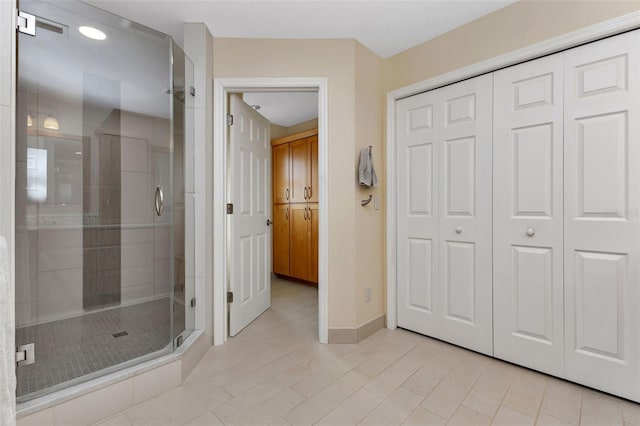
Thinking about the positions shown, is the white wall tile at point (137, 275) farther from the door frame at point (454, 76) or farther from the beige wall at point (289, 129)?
the beige wall at point (289, 129)

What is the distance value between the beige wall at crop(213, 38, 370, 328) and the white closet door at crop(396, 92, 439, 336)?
47 cm

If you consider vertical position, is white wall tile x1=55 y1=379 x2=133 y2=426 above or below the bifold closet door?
below

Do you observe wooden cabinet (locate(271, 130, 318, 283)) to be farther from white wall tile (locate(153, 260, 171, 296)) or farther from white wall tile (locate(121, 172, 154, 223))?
white wall tile (locate(121, 172, 154, 223))

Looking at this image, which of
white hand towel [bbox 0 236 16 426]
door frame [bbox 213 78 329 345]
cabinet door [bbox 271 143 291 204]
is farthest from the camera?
cabinet door [bbox 271 143 291 204]

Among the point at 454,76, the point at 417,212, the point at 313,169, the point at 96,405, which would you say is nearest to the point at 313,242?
the point at 313,169

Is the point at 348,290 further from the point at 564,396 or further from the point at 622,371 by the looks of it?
the point at 622,371

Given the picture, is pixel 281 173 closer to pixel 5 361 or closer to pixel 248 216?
pixel 248 216

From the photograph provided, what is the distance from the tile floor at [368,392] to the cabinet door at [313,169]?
1956 millimetres

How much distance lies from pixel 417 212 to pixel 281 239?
232 cm

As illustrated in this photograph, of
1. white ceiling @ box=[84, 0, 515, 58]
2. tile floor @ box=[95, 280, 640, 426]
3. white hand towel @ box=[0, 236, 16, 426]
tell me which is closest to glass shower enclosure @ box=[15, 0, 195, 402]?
white ceiling @ box=[84, 0, 515, 58]

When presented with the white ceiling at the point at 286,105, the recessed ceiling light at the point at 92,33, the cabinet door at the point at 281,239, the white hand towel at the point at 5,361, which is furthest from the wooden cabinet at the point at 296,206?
the white hand towel at the point at 5,361

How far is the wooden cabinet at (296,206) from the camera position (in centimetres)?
377

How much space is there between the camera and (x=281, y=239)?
4.22 metres

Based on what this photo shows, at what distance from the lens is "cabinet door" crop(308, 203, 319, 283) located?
373cm
